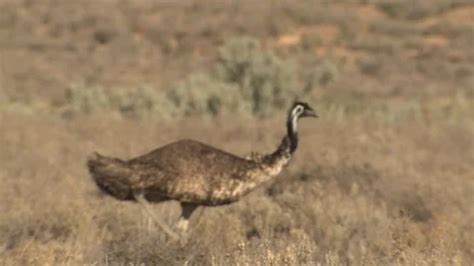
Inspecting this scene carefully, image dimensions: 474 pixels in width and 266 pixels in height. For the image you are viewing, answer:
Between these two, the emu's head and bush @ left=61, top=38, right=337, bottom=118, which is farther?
bush @ left=61, top=38, right=337, bottom=118

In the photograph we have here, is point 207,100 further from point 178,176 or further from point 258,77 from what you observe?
point 178,176

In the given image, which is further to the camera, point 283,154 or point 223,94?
point 223,94

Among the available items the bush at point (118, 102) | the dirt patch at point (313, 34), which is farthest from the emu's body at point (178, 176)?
the dirt patch at point (313, 34)

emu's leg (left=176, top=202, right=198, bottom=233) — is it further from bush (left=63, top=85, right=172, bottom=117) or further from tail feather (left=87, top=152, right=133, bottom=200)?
bush (left=63, top=85, right=172, bottom=117)

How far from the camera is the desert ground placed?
7938 millimetres

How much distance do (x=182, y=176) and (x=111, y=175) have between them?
539mm

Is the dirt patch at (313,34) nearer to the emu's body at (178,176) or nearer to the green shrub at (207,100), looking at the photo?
the green shrub at (207,100)

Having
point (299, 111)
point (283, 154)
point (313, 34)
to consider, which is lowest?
point (283, 154)

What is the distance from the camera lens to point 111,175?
756cm

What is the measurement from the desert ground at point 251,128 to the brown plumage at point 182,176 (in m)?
0.36

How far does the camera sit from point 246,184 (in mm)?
7832

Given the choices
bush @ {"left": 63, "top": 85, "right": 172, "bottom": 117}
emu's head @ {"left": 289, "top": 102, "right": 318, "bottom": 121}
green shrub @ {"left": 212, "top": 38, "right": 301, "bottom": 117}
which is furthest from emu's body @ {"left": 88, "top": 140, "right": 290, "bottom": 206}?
green shrub @ {"left": 212, "top": 38, "right": 301, "bottom": 117}

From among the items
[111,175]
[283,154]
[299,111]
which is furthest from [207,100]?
[111,175]

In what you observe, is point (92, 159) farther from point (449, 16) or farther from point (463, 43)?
point (449, 16)
